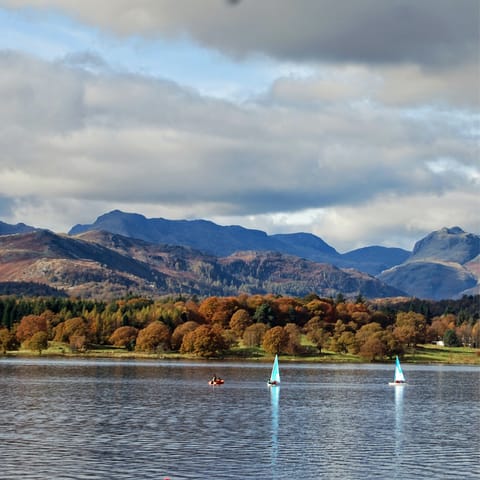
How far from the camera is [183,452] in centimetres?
8850

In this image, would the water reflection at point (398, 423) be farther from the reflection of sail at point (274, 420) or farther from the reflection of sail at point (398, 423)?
the reflection of sail at point (274, 420)

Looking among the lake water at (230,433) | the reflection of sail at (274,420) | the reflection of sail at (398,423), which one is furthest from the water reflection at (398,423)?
the reflection of sail at (274,420)

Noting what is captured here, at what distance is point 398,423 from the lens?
124 m

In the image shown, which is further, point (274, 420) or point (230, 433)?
point (274, 420)

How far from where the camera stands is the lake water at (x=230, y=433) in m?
80.4

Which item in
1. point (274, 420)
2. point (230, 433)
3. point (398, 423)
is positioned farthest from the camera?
point (398, 423)

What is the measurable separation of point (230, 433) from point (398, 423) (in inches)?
1135

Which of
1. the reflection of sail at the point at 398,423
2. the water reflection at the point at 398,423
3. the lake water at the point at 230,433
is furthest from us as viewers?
the water reflection at the point at 398,423

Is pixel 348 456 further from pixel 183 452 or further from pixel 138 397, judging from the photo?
pixel 138 397

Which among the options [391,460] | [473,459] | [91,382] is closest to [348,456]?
[391,460]

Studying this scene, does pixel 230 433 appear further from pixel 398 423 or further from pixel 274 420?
pixel 398 423

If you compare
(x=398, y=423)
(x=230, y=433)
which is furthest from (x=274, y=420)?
(x=230, y=433)

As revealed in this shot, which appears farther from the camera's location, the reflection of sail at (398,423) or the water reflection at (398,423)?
the water reflection at (398,423)

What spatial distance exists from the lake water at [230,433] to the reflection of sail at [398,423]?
0.51 feet
